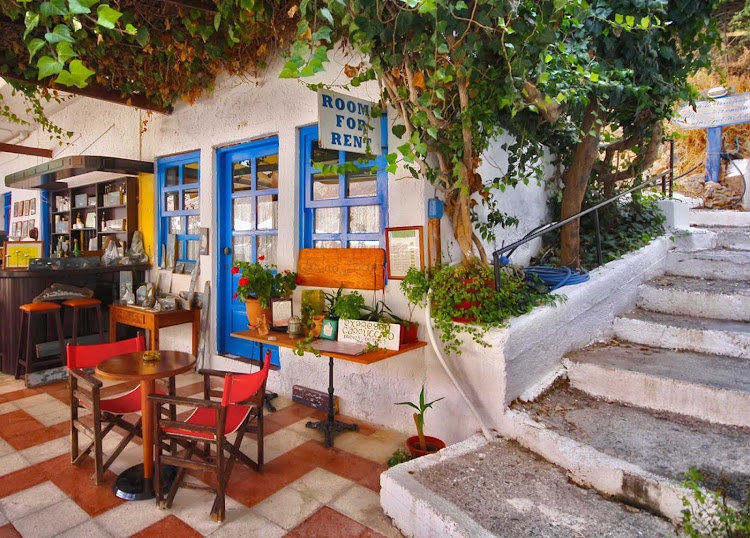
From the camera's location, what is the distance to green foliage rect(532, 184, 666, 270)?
4.62 meters

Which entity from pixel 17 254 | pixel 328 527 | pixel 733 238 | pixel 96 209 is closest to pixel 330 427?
pixel 328 527

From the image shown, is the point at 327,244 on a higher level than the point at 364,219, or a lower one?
lower

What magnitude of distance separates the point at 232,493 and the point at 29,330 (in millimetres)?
3558

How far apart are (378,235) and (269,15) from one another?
189 centimetres

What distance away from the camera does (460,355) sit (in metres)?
3.20

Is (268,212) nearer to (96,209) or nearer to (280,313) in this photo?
(280,313)

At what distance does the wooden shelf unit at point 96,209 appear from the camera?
6.07 meters

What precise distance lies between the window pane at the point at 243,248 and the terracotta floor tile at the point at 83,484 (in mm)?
2320

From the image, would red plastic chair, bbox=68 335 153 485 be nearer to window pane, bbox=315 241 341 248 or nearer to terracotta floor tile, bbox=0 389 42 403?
window pane, bbox=315 241 341 248

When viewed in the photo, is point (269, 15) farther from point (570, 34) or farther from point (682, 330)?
point (682, 330)

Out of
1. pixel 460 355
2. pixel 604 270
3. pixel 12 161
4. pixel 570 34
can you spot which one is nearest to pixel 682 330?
pixel 604 270

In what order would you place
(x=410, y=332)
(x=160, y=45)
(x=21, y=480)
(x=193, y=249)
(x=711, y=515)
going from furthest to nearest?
1. (x=193, y=249)
2. (x=160, y=45)
3. (x=410, y=332)
4. (x=21, y=480)
5. (x=711, y=515)

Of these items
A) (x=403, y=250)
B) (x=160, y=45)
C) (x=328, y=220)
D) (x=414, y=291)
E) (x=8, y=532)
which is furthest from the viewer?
(x=160, y=45)

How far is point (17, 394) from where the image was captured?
454cm
